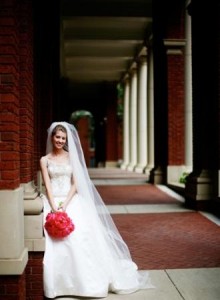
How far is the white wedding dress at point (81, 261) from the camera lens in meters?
4.30

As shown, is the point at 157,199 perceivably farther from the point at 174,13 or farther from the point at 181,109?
the point at 174,13

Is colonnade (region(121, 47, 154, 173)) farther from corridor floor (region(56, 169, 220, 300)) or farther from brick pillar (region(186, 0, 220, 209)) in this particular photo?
brick pillar (region(186, 0, 220, 209))

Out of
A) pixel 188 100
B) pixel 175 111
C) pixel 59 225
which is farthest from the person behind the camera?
pixel 175 111

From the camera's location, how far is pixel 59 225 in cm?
424

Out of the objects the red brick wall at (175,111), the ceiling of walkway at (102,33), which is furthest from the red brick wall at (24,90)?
the ceiling of walkway at (102,33)

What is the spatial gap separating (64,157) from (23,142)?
0.57m

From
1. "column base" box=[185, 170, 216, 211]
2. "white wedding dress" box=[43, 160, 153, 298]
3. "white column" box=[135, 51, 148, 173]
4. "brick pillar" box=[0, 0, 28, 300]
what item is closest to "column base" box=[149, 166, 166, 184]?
"column base" box=[185, 170, 216, 211]

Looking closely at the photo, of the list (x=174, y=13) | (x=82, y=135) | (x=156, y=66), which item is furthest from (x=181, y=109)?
(x=82, y=135)

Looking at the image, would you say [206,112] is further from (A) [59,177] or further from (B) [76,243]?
(B) [76,243]

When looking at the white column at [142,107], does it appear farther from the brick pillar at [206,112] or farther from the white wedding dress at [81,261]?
the white wedding dress at [81,261]

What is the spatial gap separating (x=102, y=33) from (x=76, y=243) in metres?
17.4

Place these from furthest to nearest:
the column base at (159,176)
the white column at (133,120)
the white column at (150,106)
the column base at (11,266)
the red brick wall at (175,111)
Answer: the white column at (133,120), the white column at (150,106), the column base at (159,176), the red brick wall at (175,111), the column base at (11,266)

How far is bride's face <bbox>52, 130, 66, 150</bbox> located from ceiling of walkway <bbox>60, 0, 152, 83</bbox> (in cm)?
1342

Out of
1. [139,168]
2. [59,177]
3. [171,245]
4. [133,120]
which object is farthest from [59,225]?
[133,120]
